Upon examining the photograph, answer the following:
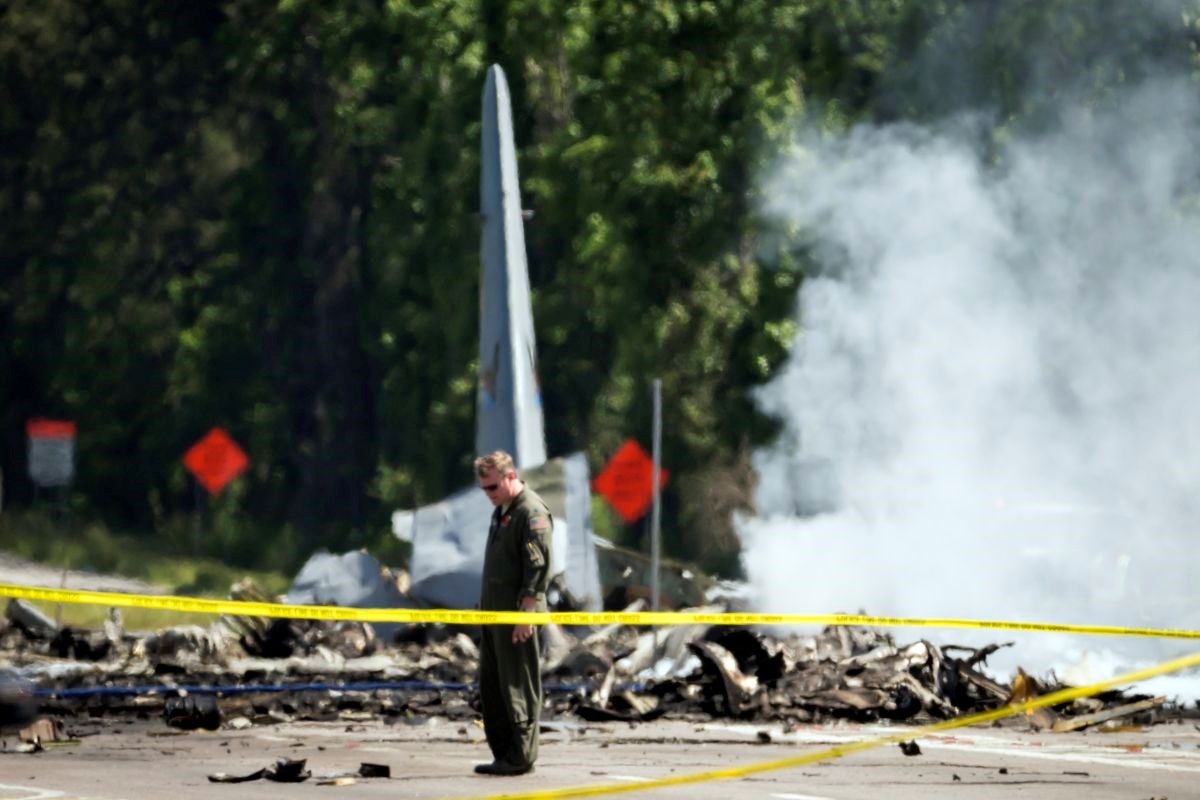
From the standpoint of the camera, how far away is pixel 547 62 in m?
49.8

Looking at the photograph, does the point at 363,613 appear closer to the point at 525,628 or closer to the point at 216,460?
the point at 525,628

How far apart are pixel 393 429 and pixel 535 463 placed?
29539mm

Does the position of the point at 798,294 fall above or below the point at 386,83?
below

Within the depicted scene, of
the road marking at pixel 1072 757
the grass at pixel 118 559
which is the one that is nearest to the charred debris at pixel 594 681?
the road marking at pixel 1072 757

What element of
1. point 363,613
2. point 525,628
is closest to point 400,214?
point 525,628

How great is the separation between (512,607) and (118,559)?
40.1 metres

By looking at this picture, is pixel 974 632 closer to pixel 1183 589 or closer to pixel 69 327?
pixel 1183 589

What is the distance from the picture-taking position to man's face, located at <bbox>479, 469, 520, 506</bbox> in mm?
13727

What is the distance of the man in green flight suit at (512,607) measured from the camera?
13.6 meters

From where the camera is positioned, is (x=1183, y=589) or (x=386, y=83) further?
(x=386, y=83)

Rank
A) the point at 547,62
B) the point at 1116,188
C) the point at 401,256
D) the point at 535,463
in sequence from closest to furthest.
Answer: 1. the point at 535,463
2. the point at 1116,188
3. the point at 547,62
4. the point at 401,256

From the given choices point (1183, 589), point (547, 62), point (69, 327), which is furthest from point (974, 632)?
point (69, 327)

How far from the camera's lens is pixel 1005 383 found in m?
32.5

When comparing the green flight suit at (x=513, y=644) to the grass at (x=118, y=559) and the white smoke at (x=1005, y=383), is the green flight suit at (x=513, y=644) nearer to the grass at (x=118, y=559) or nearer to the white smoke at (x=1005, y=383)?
the white smoke at (x=1005, y=383)
